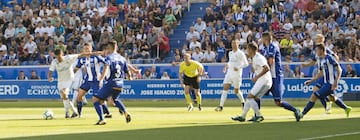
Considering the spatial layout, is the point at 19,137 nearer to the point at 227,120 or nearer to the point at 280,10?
the point at 227,120

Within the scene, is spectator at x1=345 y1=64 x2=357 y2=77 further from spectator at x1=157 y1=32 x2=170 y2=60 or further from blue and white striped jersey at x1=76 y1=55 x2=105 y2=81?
blue and white striped jersey at x1=76 y1=55 x2=105 y2=81

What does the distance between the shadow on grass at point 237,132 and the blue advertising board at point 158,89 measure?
54.7 ft

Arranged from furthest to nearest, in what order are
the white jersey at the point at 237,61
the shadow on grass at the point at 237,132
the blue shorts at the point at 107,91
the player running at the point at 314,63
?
1. the white jersey at the point at 237,61
2. the player running at the point at 314,63
3. the blue shorts at the point at 107,91
4. the shadow on grass at the point at 237,132

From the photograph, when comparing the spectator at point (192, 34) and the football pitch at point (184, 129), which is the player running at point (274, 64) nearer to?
the football pitch at point (184, 129)

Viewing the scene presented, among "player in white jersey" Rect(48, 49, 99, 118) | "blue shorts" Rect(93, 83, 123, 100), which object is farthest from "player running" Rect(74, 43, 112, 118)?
"blue shorts" Rect(93, 83, 123, 100)

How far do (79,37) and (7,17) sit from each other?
5.46 m

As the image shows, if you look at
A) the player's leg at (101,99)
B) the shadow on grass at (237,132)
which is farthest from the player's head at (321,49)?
the player's leg at (101,99)

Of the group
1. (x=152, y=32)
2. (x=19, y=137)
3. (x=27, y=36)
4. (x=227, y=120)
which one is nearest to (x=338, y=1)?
(x=152, y=32)

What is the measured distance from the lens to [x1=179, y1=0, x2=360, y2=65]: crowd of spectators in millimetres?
38031

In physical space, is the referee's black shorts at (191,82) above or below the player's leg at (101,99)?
below

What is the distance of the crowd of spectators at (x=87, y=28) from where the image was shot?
4294cm

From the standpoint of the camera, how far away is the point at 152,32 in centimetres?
4294

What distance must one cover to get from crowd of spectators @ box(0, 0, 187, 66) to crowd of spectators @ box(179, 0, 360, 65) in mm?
2026

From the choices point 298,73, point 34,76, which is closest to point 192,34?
point 298,73
